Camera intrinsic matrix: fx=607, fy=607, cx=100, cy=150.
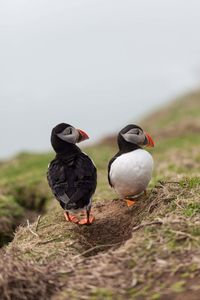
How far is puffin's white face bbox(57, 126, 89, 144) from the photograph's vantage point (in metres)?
6.51

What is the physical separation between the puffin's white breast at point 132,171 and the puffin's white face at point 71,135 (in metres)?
0.47

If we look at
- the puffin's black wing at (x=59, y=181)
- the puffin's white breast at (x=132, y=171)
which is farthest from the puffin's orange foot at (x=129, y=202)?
the puffin's black wing at (x=59, y=181)

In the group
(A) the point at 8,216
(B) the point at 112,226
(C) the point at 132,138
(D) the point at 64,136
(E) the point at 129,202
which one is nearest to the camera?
(B) the point at 112,226

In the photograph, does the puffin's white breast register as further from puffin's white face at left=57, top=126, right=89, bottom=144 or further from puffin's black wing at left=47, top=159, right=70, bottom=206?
puffin's black wing at left=47, top=159, right=70, bottom=206

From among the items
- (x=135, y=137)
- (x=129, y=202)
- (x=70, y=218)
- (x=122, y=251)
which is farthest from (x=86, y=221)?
(x=122, y=251)

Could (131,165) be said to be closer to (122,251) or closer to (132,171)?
(132,171)

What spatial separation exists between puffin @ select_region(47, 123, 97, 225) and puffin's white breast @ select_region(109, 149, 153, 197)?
28 centimetres

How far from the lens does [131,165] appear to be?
643cm

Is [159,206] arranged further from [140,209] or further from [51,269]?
[51,269]

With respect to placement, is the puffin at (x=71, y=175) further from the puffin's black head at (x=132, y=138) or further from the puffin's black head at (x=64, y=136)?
the puffin's black head at (x=132, y=138)

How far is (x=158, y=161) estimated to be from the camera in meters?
12.7

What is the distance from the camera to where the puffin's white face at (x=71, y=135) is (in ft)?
21.4

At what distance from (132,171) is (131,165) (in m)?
0.07

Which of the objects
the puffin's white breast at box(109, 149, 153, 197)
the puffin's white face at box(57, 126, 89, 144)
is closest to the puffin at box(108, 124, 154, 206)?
the puffin's white breast at box(109, 149, 153, 197)
